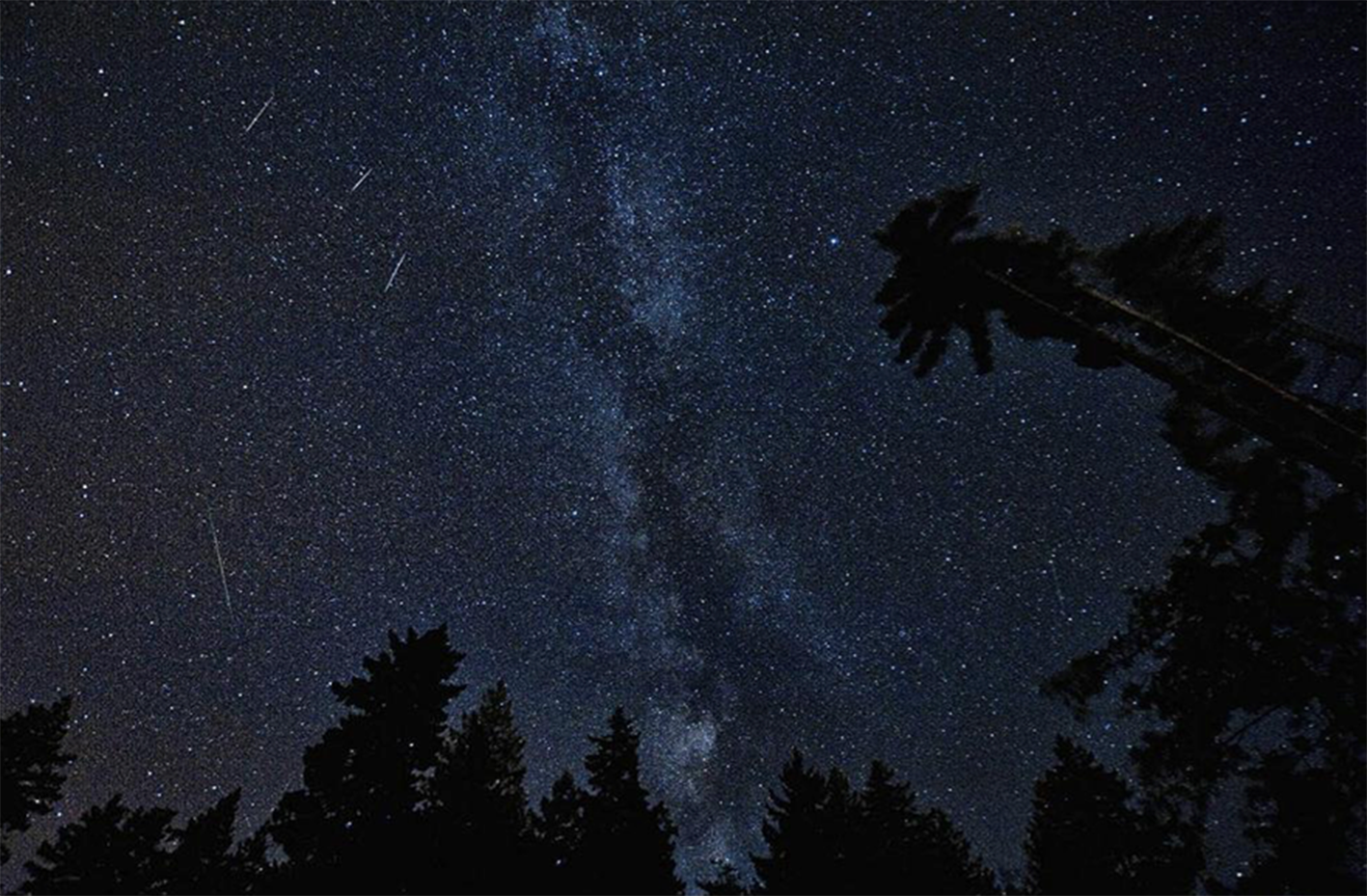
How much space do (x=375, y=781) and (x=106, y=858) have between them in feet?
40.6

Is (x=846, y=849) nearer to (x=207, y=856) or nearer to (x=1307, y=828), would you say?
(x=1307, y=828)

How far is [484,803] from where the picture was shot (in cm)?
1689

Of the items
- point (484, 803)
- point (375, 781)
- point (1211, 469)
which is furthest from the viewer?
point (484, 803)

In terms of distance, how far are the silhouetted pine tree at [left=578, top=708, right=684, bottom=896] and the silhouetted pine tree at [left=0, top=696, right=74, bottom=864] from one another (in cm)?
1679

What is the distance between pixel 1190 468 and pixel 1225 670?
2958 millimetres

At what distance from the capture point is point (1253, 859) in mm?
8547

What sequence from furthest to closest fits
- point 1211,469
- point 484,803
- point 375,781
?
point 484,803, point 375,781, point 1211,469

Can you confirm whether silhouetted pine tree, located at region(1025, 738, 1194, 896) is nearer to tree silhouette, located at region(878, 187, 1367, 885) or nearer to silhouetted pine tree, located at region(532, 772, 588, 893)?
tree silhouette, located at region(878, 187, 1367, 885)

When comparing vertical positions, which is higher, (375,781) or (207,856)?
(207,856)

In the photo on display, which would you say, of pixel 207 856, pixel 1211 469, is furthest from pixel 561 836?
pixel 1211 469

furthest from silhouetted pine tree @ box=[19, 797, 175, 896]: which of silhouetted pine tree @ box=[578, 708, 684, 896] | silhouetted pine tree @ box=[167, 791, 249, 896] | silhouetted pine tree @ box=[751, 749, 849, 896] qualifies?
silhouetted pine tree @ box=[751, 749, 849, 896]

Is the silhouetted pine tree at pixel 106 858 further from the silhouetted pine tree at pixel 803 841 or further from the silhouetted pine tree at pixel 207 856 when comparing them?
the silhouetted pine tree at pixel 803 841

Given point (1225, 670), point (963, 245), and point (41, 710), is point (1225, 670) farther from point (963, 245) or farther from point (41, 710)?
point (41, 710)

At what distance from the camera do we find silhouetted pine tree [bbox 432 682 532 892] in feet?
47.6
